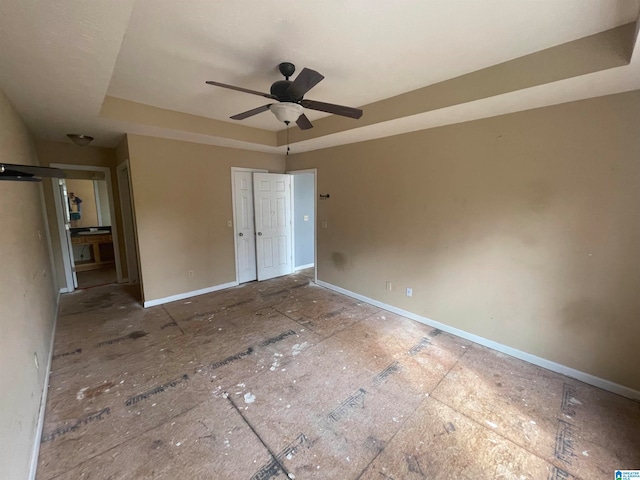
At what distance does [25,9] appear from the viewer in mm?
1194

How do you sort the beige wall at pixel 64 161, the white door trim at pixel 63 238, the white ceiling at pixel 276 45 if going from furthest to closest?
1. the white door trim at pixel 63 238
2. the beige wall at pixel 64 161
3. the white ceiling at pixel 276 45

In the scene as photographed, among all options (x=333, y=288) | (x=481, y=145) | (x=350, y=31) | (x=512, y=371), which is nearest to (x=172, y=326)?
(x=333, y=288)

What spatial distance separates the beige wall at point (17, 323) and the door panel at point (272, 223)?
2.88 metres

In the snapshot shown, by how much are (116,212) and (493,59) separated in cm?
572

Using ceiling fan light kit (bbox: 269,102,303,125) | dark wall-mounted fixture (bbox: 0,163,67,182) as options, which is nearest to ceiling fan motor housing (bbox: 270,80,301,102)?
ceiling fan light kit (bbox: 269,102,303,125)

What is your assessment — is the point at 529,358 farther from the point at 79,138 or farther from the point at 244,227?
the point at 79,138

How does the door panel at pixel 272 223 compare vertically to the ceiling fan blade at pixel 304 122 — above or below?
below

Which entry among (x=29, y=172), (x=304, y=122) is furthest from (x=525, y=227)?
(x=29, y=172)

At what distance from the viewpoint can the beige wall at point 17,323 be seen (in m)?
1.29

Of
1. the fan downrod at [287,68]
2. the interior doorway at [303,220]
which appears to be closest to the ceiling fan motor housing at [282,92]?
the fan downrod at [287,68]

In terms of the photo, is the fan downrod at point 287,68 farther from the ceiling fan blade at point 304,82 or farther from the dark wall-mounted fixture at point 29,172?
the dark wall-mounted fixture at point 29,172

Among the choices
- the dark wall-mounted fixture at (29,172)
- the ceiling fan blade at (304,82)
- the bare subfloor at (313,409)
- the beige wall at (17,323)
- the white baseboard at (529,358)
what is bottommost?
Answer: the bare subfloor at (313,409)

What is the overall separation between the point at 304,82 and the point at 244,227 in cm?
340

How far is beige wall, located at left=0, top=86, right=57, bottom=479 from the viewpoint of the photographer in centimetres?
129
